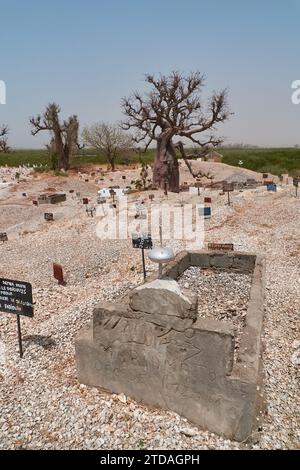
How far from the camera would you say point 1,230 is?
70.6ft

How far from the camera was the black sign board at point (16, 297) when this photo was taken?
22.0 feet

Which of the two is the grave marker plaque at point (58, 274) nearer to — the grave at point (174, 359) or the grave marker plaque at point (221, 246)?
the grave marker plaque at point (221, 246)

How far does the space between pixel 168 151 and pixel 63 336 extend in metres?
24.7

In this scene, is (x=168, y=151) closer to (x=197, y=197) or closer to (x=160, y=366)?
(x=197, y=197)

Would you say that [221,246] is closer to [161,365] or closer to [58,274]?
[58,274]

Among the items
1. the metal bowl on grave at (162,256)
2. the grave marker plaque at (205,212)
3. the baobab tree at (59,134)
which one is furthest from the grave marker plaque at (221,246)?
the baobab tree at (59,134)

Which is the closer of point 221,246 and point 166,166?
point 221,246

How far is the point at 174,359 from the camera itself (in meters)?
5.06

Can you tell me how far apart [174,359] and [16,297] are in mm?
3559

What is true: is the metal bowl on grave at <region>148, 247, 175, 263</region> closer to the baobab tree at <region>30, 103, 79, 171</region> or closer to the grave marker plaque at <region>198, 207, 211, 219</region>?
the grave marker plaque at <region>198, 207, 211, 219</region>

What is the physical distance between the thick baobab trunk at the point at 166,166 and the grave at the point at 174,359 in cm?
2481

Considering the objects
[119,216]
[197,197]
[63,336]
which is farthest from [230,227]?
[63,336]

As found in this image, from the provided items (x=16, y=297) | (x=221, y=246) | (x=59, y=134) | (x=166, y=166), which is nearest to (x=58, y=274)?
(x=16, y=297)
